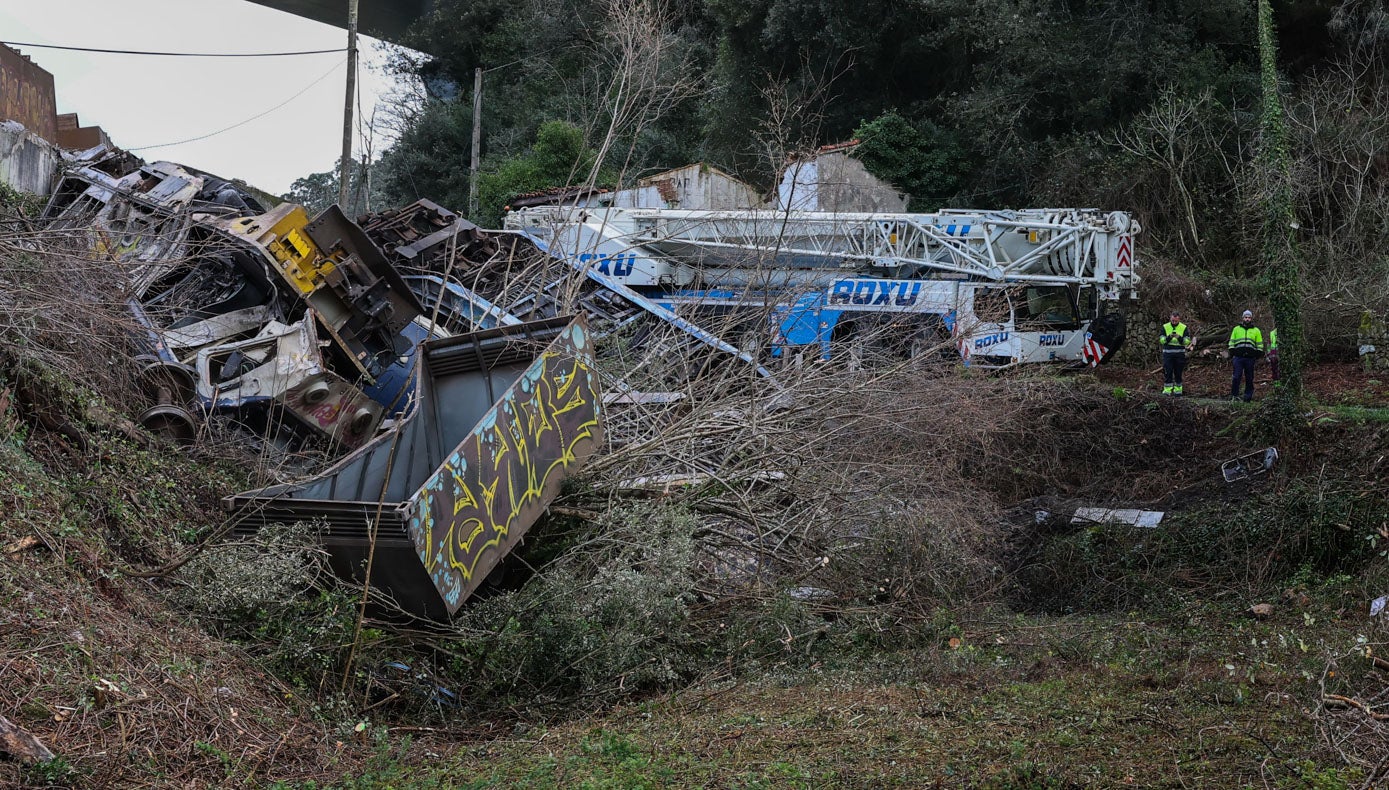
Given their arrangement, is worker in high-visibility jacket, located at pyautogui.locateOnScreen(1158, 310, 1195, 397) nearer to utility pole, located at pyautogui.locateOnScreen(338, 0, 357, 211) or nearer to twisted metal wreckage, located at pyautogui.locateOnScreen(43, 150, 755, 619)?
twisted metal wreckage, located at pyautogui.locateOnScreen(43, 150, 755, 619)

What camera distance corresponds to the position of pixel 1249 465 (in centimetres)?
1229

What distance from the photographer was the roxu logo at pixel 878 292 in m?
17.0

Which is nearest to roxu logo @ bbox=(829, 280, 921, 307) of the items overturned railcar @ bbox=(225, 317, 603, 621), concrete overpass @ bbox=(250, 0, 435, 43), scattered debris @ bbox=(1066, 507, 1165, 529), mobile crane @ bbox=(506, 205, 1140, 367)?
mobile crane @ bbox=(506, 205, 1140, 367)

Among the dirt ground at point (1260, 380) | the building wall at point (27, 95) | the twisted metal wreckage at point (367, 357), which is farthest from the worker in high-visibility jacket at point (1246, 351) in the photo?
the building wall at point (27, 95)

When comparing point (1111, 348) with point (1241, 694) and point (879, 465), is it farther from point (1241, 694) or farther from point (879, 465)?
point (1241, 694)

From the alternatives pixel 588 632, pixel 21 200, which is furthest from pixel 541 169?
pixel 588 632

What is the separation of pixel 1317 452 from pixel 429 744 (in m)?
9.31

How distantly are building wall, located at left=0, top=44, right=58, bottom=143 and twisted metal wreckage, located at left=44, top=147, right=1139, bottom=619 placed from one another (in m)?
3.46

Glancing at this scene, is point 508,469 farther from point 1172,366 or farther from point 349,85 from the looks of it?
point 349,85

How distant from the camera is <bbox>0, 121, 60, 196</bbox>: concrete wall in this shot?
45.4 ft

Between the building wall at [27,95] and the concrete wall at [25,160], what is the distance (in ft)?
5.67

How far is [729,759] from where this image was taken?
219 inches

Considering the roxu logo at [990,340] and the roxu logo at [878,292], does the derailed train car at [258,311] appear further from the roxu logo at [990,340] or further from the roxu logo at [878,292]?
the roxu logo at [990,340]

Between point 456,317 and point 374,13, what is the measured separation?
2817cm
